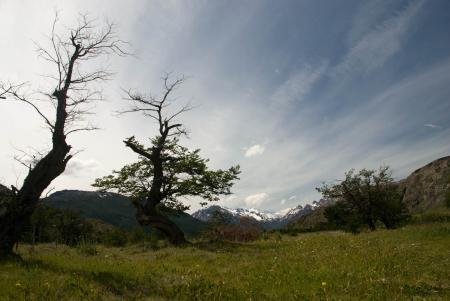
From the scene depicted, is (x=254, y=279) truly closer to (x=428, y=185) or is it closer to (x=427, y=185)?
(x=428, y=185)

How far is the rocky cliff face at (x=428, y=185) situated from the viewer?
12890cm

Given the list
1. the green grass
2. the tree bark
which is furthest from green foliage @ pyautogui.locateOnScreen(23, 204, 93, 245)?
the green grass

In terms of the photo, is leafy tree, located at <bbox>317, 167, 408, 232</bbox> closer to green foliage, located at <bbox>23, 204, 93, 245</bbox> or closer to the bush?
the bush

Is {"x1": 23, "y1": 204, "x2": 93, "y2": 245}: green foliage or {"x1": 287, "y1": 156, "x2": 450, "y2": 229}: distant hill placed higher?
{"x1": 287, "y1": 156, "x2": 450, "y2": 229}: distant hill

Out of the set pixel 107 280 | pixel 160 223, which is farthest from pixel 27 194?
pixel 160 223

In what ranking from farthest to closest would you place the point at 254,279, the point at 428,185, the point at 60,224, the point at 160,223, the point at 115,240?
the point at 428,185 → the point at 60,224 → the point at 115,240 → the point at 160,223 → the point at 254,279

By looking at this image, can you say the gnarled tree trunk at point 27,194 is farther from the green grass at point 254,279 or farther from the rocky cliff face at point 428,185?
the rocky cliff face at point 428,185

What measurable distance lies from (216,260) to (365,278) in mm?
7883

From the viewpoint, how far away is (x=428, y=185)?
144 meters

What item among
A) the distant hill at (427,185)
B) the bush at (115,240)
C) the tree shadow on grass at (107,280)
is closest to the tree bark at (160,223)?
the bush at (115,240)

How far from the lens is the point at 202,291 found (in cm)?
→ 1051

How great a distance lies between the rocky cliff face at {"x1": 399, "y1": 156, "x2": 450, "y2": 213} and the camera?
128900mm

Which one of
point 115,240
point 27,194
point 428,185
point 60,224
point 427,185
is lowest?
point 115,240

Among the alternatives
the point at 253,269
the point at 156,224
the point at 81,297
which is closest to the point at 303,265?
the point at 253,269
